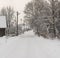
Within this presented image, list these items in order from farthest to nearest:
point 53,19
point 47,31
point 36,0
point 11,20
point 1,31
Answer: point 11,20, point 36,0, point 1,31, point 47,31, point 53,19

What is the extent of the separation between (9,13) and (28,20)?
34.0 m

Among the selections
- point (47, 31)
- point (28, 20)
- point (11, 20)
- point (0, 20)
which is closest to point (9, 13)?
point (11, 20)

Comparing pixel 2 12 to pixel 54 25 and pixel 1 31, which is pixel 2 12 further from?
pixel 54 25

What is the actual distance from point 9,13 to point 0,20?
46118mm

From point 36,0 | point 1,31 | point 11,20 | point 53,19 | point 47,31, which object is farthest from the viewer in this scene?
point 11,20

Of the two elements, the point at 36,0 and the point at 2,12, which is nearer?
the point at 36,0

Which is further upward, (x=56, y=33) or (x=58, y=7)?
(x=58, y=7)

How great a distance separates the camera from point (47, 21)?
47.5 metres

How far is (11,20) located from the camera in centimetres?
10225

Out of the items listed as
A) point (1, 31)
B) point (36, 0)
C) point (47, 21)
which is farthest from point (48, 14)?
point (36, 0)

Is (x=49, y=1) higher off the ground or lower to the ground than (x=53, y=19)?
higher

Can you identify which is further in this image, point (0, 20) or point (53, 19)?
point (0, 20)

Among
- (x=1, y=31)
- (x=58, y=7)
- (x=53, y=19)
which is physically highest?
(x=58, y=7)

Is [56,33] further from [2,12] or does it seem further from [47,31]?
[2,12]
